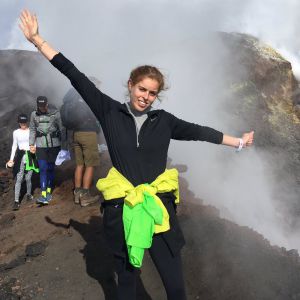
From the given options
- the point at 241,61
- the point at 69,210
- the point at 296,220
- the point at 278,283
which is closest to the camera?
the point at 278,283

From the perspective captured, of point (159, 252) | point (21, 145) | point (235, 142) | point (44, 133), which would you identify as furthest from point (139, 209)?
point (21, 145)

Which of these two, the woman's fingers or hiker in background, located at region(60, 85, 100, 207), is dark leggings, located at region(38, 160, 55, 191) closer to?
hiker in background, located at region(60, 85, 100, 207)

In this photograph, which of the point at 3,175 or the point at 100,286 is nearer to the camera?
the point at 100,286

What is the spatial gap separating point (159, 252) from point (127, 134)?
808 millimetres

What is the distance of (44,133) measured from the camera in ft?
20.9

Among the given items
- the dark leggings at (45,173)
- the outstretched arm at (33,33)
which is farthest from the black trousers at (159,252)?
the dark leggings at (45,173)

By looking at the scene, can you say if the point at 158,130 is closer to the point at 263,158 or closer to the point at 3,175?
the point at 3,175

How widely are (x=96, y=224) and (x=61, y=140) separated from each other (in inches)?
70.5

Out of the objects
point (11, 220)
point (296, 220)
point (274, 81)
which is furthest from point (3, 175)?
point (274, 81)

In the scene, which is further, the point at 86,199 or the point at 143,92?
the point at 86,199

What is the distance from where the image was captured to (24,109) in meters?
12.6

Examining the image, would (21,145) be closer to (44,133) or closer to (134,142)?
(44,133)

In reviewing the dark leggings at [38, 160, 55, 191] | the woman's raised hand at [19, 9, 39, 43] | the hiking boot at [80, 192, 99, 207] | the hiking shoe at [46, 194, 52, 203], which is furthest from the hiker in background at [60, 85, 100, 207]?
the woman's raised hand at [19, 9, 39, 43]

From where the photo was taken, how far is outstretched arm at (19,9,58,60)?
2.54 metres
